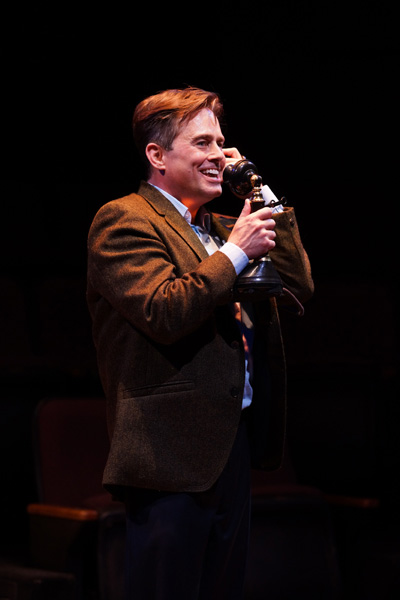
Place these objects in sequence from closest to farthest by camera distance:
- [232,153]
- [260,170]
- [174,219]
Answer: [174,219] → [232,153] → [260,170]

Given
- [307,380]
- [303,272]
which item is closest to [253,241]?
[303,272]

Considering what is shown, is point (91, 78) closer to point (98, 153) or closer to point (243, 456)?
point (98, 153)

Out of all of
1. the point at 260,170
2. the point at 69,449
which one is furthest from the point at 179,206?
the point at 260,170

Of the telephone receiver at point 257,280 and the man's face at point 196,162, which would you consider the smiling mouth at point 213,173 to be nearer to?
the man's face at point 196,162

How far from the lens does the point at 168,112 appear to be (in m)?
1.69

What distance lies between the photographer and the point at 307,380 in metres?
3.24

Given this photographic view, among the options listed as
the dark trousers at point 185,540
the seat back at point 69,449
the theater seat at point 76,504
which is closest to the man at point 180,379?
the dark trousers at point 185,540

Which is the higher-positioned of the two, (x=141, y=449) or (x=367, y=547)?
(x=141, y=449)

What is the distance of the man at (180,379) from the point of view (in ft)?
4.83

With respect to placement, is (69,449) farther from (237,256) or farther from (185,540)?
(237,256)

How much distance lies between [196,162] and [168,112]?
0.13 metres

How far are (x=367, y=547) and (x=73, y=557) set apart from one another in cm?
97

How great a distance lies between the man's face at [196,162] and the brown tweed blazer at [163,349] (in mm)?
93

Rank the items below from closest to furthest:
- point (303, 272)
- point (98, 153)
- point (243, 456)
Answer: point (243, 456)
point (303, 272)
point (98, 153)
